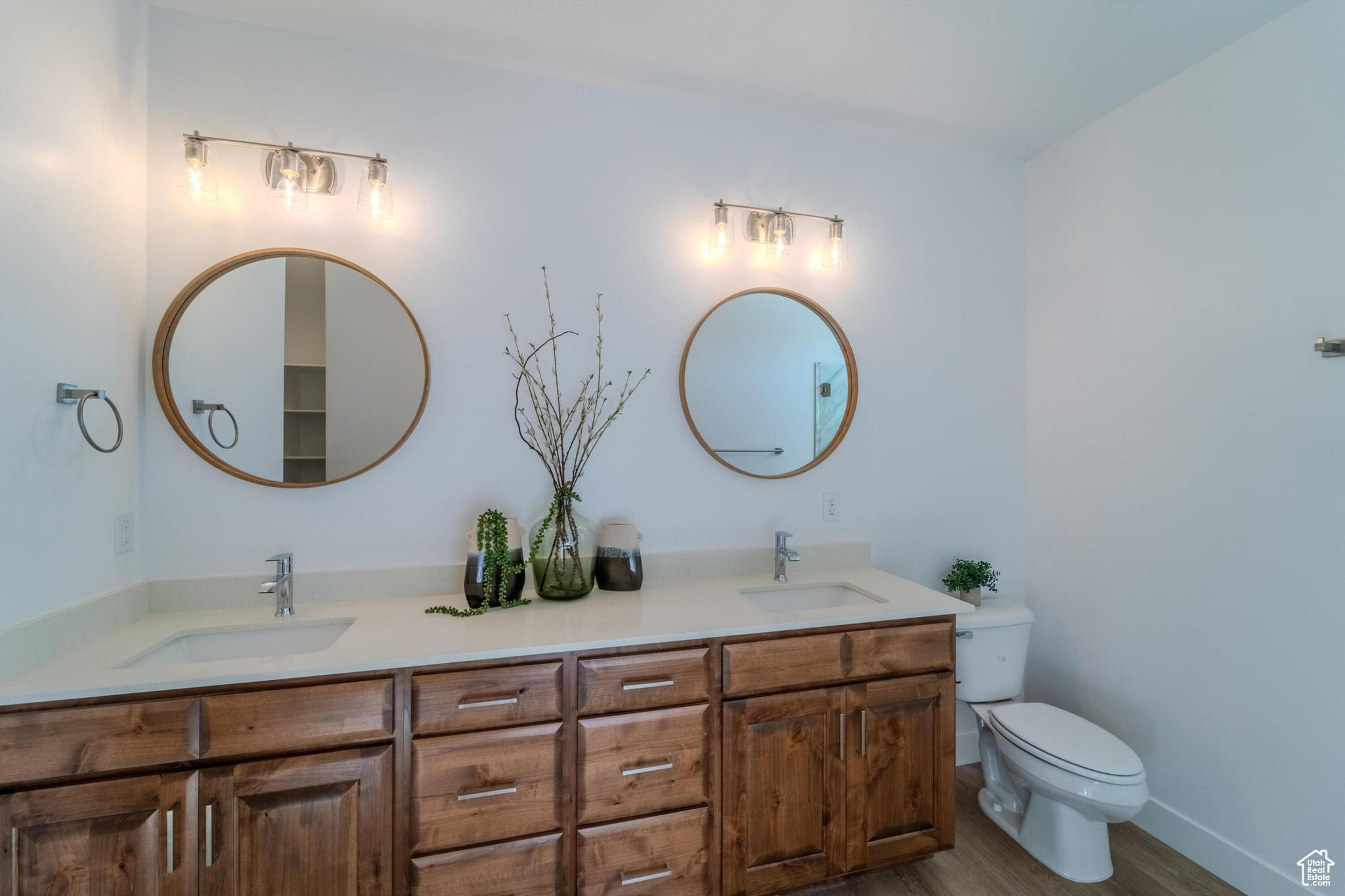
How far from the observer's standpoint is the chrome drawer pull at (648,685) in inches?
61.3

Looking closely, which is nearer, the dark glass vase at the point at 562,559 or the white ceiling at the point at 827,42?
the white ceiling at the point at 827,42

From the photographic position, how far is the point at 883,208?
2396 mm

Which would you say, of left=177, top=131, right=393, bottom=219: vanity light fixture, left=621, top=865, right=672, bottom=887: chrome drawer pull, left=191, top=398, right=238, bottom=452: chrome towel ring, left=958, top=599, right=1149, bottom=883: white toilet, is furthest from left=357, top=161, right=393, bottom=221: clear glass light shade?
left=958, top=599, right=1149, bottom=883: white toilet

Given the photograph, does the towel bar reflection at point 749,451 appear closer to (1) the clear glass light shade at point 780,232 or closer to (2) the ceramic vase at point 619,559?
(2) the ceramic vase at point 619,559

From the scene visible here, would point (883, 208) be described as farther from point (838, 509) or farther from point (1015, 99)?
point (838, 509)

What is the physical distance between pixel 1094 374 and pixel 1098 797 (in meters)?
1.45

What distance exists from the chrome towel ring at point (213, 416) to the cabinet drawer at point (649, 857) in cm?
148

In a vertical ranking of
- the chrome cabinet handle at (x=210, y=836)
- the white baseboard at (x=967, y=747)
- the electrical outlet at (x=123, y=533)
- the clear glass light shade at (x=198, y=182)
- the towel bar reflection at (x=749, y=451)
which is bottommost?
the white baseboard at (x=967, y=747)

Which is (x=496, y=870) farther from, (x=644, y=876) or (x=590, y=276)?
(x=590, y=276)

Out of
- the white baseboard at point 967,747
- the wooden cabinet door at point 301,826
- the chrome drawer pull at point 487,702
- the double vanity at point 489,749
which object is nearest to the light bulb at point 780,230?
the double vanity at point 489,749

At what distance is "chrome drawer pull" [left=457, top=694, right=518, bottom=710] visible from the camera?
1.45 meters

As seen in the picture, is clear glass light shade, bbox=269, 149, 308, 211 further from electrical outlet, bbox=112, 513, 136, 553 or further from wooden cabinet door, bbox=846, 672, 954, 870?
wooden cabinet door, bbox=846, 672, 954, 870

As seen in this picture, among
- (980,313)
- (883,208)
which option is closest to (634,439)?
(883,208)

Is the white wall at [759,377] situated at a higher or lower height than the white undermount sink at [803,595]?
higher
